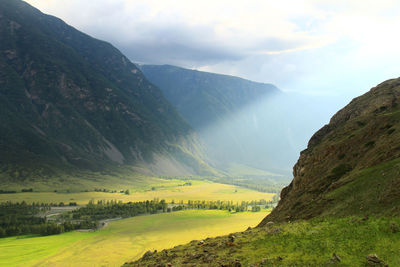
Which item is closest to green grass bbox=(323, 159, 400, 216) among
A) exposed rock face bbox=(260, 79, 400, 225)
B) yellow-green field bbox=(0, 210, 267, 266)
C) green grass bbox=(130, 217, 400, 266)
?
exposed rock face bbox=(260, 79, 400, 225)

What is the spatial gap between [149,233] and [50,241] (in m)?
46.9

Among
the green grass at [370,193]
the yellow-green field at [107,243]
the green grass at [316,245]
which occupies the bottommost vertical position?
the yellow-green field at [107,243]

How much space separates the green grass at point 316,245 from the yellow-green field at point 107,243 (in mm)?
79858

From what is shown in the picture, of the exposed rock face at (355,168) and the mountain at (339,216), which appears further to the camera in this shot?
the exposed rock face at (355,168)

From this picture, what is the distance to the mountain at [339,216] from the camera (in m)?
29.7

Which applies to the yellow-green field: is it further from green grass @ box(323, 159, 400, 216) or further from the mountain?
green grass @ box(323, 159, 400, 216)

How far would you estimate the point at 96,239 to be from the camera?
500 ft

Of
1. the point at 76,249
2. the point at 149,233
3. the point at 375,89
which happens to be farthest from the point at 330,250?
the point at 149,233

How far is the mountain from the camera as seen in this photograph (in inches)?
1171

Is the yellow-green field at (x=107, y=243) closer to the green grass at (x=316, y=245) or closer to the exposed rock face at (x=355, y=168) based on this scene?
the exposed rock face at (x=355, y=168)

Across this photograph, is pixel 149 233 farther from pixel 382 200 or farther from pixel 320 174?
pixel 382 200

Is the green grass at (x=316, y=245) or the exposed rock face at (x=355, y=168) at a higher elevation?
the exposed rock face at (x=355, y=168)

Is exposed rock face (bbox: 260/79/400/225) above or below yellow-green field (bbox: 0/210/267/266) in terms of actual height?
above

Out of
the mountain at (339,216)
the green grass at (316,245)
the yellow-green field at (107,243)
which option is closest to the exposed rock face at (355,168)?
the mountain at (339,216)
